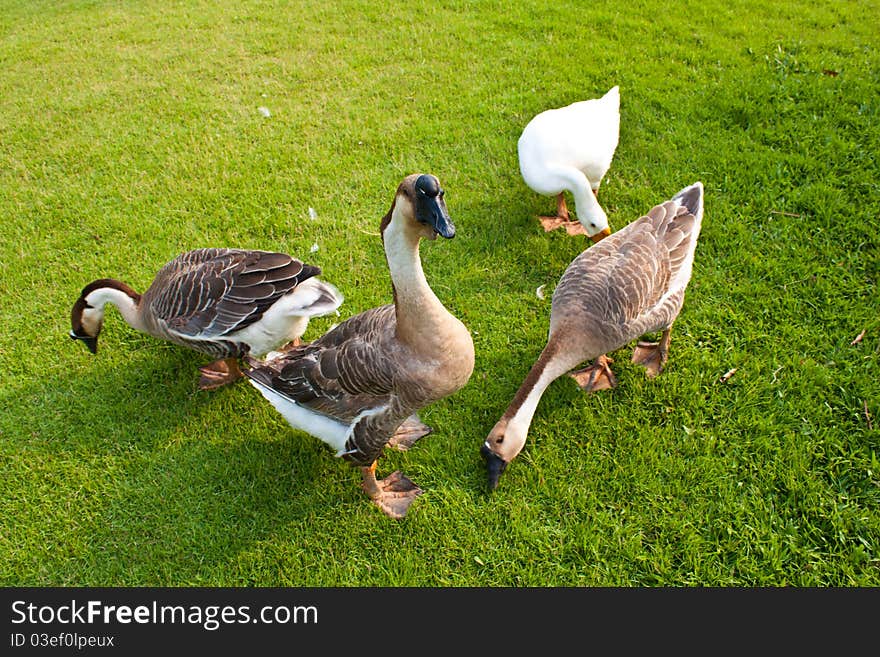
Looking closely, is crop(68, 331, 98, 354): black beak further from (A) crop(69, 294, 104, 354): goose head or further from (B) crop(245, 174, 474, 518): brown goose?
(B) crop(245, 174, 474, 518): brown goose

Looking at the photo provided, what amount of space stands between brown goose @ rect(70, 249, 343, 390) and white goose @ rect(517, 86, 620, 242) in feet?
6.49

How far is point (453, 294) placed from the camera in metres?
4.52

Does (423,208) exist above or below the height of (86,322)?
above

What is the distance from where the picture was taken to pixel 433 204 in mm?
2223

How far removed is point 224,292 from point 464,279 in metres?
1.87

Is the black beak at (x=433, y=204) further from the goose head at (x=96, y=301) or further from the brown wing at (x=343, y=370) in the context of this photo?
the goose head at (x=96, y=301)

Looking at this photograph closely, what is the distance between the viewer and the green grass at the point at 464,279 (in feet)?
10.7

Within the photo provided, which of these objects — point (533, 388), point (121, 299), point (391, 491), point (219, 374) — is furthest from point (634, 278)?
point (121, 299)

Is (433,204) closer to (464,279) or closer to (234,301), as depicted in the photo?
(234,301)

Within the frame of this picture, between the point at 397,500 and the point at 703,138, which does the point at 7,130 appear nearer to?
the point at 397,500

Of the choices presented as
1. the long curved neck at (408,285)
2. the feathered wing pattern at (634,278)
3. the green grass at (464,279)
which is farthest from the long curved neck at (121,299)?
the feathered wing pattern at (634,278)

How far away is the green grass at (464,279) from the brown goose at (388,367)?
46cm

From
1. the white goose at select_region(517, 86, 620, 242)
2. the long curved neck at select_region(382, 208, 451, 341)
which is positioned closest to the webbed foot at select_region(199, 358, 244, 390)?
the long curved neck at select_region(382, 208, 451, 341)

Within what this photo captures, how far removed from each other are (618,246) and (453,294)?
1.34 metres
